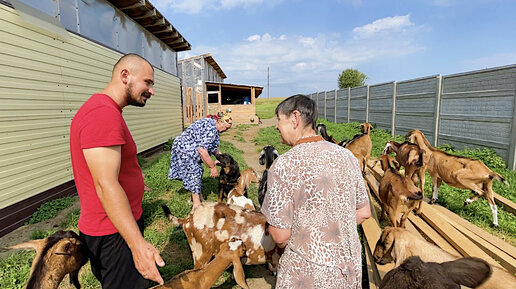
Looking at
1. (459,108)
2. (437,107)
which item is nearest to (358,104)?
(437,107)

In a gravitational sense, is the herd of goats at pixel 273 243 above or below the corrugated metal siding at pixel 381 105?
below

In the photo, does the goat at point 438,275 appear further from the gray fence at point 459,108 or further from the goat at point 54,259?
the gray fence at point 459,108

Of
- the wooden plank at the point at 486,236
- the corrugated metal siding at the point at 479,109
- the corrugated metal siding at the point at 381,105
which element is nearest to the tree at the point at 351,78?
the corrugated metal siding at the point at 381,105

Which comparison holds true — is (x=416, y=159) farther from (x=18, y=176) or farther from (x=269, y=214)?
(x=18, y=176)

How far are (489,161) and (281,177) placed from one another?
8.19m

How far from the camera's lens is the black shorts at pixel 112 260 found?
1898mm

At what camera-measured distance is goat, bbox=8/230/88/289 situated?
2.06 m

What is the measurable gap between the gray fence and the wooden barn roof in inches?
448

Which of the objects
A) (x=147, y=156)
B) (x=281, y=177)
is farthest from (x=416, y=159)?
(x=147, y=156)

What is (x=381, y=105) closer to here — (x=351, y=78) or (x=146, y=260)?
(x=146, y=260)

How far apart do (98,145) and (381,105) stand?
15.1m

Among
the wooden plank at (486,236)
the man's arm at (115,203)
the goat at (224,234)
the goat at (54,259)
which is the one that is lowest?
the wooden plank at (486,236)

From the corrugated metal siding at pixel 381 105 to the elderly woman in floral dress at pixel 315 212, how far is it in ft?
43.2

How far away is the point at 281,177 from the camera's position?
5.08ft
